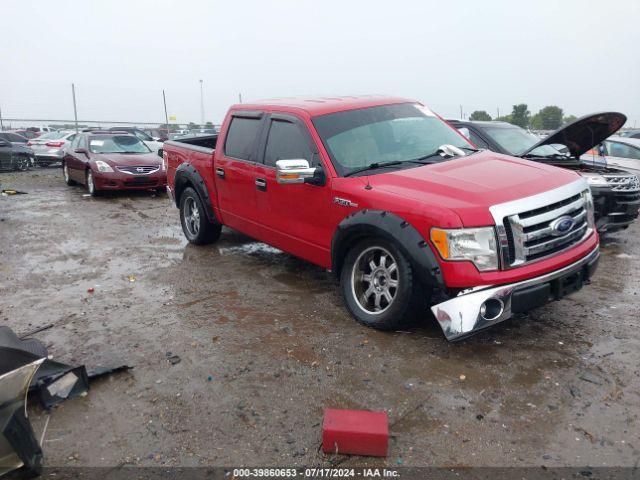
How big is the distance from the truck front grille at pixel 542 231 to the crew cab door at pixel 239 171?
2.79 m

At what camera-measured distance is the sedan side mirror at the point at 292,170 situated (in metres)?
4.21

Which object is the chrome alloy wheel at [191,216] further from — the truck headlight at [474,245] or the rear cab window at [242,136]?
the truck headlight at [474,245]

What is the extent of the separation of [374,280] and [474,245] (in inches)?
38.3

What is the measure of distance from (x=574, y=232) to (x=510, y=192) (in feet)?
2.36

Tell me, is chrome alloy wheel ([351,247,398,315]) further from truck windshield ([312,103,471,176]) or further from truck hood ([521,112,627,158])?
truck hood ([521,112,627,158])

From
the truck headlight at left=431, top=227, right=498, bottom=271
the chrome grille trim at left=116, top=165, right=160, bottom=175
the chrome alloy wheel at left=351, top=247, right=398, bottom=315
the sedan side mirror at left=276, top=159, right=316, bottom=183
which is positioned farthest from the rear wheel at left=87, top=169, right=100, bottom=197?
the truck headlight at left=431, top=227, right=498, bottom=271

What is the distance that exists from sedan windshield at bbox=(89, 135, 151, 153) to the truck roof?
7839mm

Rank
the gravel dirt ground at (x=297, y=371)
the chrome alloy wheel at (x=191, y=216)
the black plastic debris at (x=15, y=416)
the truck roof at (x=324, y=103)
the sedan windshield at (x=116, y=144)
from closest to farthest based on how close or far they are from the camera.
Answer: the black plastic debris at (x=15, y=416), the gravel dirt ground at (x=297, y=371), the truck roof at (x=324, y=103), the chrome alloy wheel at (x=191, y=216), the sedan windshield at (x=116, y=144)

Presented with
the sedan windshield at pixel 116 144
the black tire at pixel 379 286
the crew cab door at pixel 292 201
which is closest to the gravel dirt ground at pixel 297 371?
the black tire at pixel 379 286

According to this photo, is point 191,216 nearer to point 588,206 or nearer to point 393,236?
point 393,236

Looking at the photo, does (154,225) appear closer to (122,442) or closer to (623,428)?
(122,442)

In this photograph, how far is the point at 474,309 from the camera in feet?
11.3

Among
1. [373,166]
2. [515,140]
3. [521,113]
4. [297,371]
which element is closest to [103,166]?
[515,140]

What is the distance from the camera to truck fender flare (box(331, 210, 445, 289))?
11.9 ft
